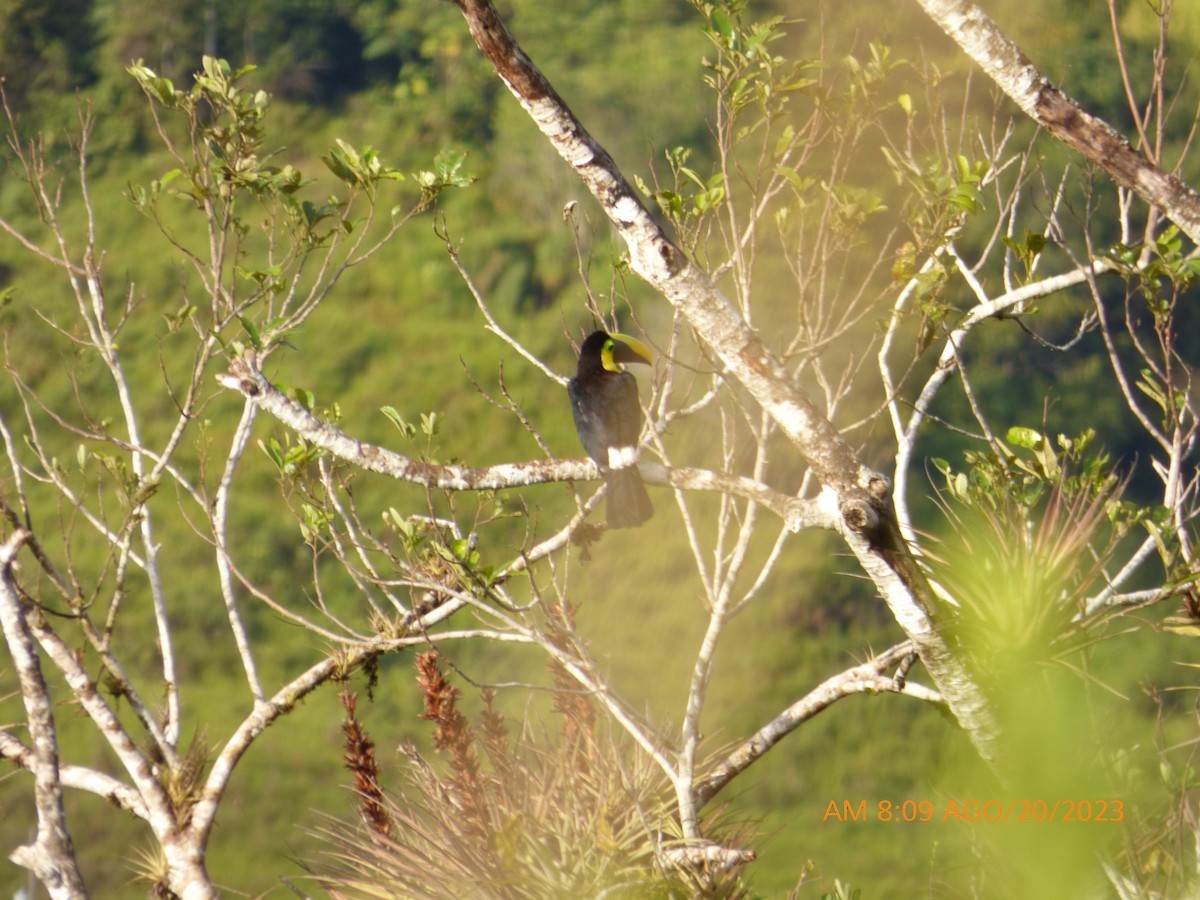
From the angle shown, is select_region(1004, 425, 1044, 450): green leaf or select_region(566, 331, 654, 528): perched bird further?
select_region(566, 331, 654, 528): perched bird

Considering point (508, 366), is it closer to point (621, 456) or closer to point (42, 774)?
point (621, 456)

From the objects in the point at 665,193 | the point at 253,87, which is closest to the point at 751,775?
the point at 665,193

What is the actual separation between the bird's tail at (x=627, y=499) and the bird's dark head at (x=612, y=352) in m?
0.39

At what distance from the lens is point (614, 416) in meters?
3.74

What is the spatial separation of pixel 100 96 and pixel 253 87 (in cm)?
180

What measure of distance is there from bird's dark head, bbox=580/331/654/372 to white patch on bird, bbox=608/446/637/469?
292 mm

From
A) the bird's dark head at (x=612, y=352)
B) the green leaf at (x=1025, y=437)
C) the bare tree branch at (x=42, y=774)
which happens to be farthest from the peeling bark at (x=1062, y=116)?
the bare tree branch at (x=42, y=774)

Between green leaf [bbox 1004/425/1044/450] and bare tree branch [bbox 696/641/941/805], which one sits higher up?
green leaf [bbox 1004/425/1044/450]

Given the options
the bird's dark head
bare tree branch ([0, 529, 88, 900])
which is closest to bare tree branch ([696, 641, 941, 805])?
the bird's dark head

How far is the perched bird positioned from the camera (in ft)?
11.6

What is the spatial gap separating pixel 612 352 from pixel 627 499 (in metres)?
0.56

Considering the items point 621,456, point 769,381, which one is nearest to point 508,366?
point 621,456

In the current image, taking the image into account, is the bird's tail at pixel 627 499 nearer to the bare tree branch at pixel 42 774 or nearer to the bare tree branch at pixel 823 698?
the bare tree branch at pixel 823 698

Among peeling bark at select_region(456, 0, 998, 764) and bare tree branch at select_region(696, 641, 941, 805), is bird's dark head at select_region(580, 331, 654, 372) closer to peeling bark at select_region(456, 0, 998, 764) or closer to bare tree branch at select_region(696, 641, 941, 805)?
peeling bark at select_region(456, 0, 998, 764)
